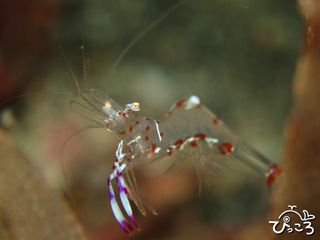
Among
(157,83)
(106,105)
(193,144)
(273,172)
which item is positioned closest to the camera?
(273,172)

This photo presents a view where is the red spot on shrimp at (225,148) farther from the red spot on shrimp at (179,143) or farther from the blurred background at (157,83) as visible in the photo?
the blurred background at (157,83)

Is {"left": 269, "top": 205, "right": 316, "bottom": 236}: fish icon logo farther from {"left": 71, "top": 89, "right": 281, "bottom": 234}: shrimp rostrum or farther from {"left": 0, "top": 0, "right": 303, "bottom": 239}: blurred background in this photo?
{"left": 0, "top": 0, "right": 303, "bottom": 239}: blurred background

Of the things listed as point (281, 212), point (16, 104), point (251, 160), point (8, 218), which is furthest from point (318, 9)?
point (16, 104)

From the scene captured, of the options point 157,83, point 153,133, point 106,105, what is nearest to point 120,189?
point 153,133

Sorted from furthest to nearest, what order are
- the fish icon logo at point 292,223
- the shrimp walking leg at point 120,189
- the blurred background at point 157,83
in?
the blurred background at point 157,83
the shrimp walking leg at point 120,189
the fish icon logo at point 292,223

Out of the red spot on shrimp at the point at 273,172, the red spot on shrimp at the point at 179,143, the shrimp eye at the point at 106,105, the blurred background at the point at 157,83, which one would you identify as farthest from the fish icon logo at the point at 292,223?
the shrimp eye at the point at 106,105

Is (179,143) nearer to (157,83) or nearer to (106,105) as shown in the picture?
(106,105)

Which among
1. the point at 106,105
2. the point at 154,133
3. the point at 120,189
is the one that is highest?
the point at 106,105
